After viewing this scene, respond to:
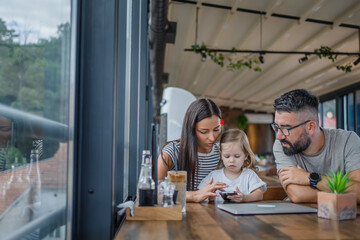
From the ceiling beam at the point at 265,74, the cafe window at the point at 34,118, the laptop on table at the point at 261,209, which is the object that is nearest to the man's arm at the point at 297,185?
the laptop on table at the point at 261,209

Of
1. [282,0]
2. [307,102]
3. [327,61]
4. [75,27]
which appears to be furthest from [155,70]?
[75,27]

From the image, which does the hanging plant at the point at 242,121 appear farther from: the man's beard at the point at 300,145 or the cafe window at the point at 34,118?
the cafe window at the point at 34,118

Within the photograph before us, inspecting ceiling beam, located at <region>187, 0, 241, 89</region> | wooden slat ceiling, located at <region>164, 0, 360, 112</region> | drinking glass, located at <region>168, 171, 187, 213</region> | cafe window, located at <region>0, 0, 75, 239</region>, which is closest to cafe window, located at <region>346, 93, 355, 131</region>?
wooden slat ceiling, located at <region>164, 0, 360, 112</region>

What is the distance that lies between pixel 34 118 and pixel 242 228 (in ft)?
2.56

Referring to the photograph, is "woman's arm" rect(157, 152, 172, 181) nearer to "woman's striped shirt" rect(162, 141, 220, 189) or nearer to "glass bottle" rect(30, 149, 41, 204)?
"woman's striped shirt" rect(162, 141, 220, 189)

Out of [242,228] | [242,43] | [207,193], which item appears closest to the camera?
[242,228]

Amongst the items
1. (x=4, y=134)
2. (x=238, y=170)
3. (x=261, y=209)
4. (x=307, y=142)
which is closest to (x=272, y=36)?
(x=307, y=142)

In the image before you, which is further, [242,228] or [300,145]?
[300,145]

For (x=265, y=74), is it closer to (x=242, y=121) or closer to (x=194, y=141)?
(x=242, y=121)

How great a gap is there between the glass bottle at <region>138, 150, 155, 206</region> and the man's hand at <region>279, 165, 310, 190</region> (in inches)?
37.2

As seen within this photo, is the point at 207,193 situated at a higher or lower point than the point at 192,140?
lower

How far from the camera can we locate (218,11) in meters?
5.91

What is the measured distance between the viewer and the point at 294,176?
1969mm

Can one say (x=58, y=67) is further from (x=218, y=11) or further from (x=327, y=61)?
(x=327, y=61)
